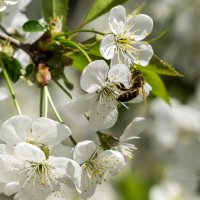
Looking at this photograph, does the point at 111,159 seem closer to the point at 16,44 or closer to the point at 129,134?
the point at 129,134

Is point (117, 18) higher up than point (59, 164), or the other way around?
point (117, 18)

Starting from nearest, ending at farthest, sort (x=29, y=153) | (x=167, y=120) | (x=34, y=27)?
1. (x=29, y=153)
2. (x=34, y=27)
3. (x=167, y=120)

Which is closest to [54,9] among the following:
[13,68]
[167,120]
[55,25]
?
[55,25]

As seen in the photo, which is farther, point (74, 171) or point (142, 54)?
point (142, 54)

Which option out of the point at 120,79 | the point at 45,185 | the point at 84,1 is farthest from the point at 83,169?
the point at 84,1

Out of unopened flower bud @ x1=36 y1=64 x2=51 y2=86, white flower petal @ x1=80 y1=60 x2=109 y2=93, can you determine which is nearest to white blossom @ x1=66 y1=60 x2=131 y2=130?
white flower petal @ x1=80 y1=60 x2=109 y2=93

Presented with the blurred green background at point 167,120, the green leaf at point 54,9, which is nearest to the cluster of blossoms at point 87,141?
the green leaf at point 54,9

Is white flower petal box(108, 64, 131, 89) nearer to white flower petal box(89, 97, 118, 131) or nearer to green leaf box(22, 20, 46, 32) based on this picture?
white flower petal box(89, 97, 118, 131)
